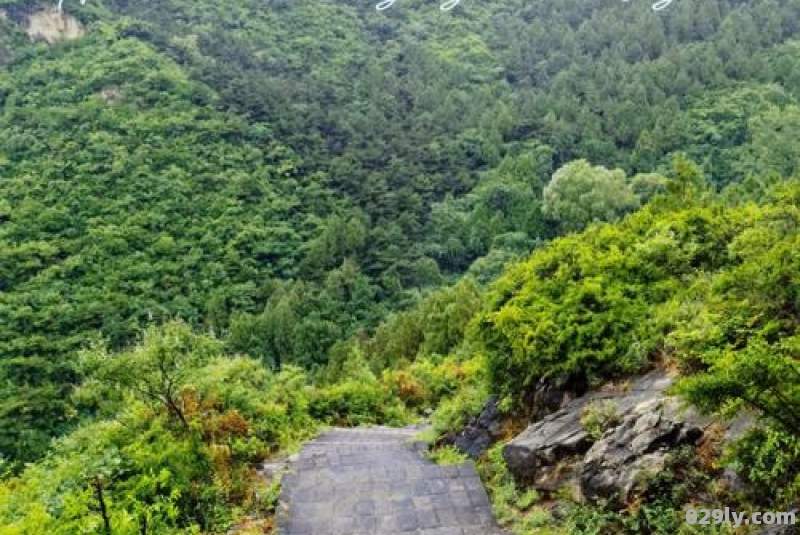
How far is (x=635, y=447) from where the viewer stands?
573 cm

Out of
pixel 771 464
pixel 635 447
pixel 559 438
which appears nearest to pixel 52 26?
pixel 559 438

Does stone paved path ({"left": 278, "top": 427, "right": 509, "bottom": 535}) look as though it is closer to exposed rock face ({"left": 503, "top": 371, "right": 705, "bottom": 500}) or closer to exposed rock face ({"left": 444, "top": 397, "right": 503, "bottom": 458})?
exposed rock face ({"left": 444, "top": 397, "right": 503, "bottom": 458})

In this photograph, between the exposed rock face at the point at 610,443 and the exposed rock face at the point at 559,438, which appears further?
the exposed rock face at the point at 559,438

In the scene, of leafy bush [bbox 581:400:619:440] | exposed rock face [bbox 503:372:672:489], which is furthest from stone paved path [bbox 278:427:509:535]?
leafy bush [bbox 581:400:619:440]

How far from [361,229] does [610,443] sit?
39.5m

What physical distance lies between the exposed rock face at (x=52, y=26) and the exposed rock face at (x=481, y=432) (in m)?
57.7

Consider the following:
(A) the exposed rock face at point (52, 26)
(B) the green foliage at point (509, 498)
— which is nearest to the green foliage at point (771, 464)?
(B) the green foliage at point (509, 498)

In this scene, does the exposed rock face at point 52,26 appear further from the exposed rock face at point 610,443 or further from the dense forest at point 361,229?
the exposed rock face at point 610,443

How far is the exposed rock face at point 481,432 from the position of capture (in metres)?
8.20

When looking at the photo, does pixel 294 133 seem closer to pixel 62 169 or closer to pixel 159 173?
pixel 159 173

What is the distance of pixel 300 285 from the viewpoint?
38.4 m

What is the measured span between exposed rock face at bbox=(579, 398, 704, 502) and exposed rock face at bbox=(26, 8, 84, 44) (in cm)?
6020

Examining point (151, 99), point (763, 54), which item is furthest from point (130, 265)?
point (763, 54)

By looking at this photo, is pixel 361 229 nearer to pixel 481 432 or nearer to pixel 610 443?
pixel 481 432
